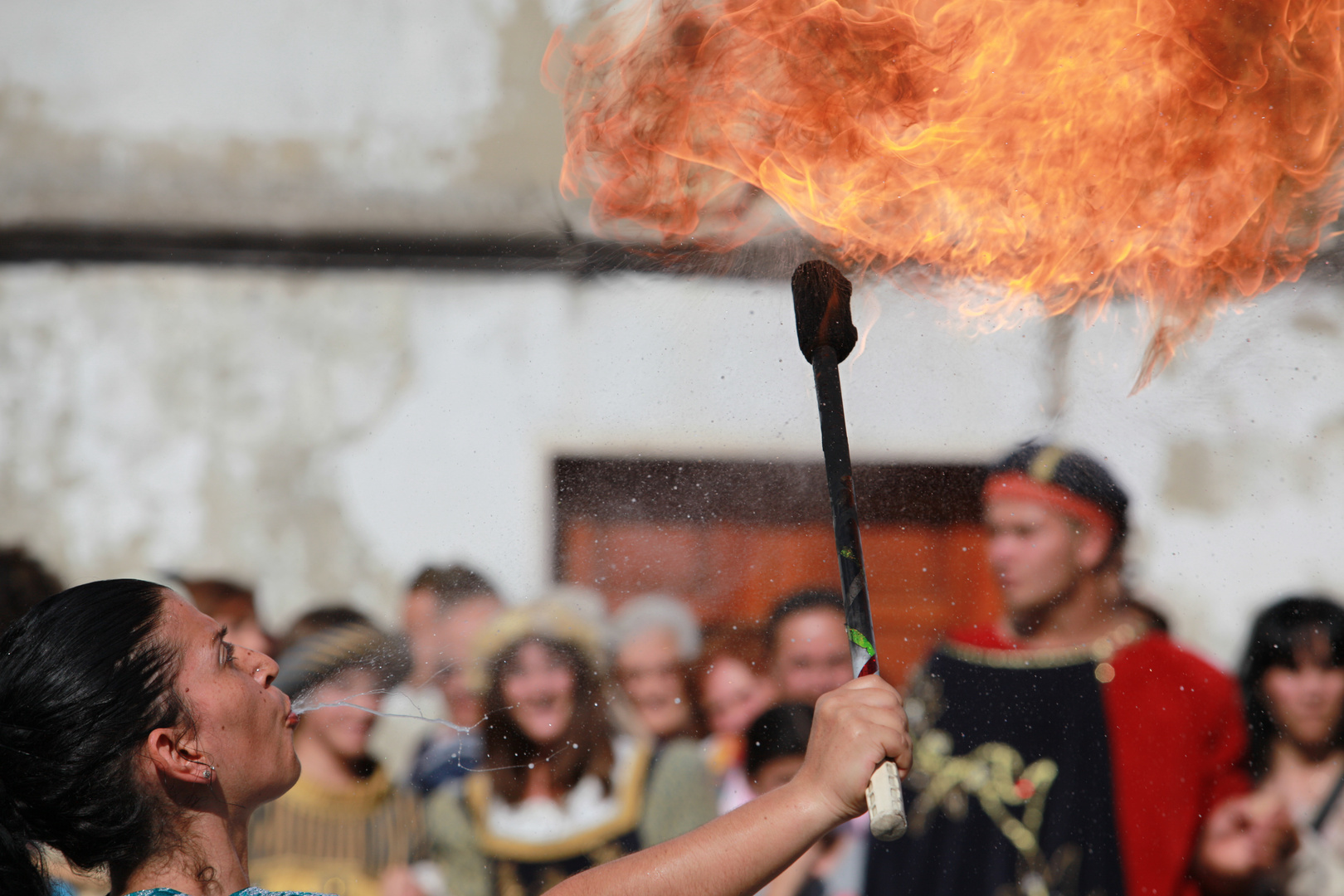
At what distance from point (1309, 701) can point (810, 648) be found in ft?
4.46

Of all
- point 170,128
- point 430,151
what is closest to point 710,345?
Answer: point 430,151

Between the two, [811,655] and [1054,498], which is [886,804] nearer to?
[811,655]

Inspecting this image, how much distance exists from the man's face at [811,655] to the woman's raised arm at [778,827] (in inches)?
68.8

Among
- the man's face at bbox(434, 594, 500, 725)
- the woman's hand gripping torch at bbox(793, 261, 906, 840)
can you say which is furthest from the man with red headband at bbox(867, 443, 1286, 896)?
the woman's hand gripping torch at bbox(793, 261, 906, 840)

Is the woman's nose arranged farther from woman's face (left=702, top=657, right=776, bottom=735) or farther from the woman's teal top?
woman's face (left=702, top=657, right=776, bottom=735)

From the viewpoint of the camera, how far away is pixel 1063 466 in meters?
3.10

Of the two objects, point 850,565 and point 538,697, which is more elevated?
point 850,565

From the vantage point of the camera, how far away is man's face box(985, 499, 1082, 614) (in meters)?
3.06

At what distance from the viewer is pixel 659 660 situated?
11.7 ft

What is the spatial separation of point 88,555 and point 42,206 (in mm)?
1463

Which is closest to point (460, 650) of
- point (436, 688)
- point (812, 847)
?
point (436, 688)

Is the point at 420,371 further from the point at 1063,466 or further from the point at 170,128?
the point at 1063,466

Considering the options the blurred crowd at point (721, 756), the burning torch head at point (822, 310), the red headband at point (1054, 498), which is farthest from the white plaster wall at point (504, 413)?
the burning torch head at point (822, 310)

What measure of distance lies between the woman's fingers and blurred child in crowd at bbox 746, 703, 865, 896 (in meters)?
1.44
